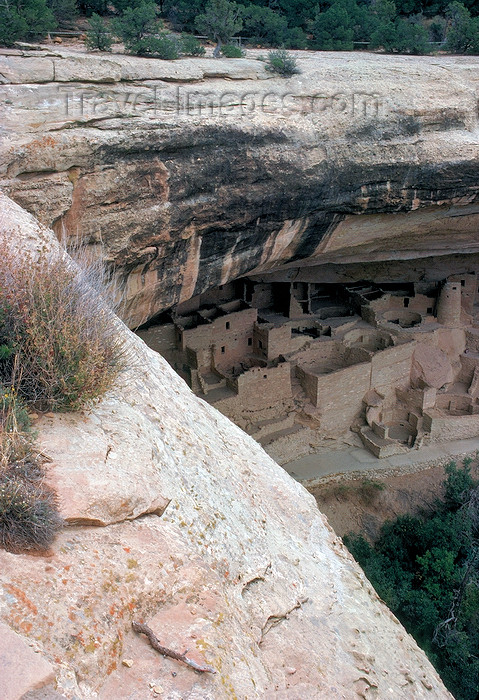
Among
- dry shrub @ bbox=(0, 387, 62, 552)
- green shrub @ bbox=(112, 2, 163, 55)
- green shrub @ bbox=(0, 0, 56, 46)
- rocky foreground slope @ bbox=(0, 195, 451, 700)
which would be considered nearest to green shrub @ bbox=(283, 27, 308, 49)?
green shrub @ bbox=(112, 2, 163, 55)

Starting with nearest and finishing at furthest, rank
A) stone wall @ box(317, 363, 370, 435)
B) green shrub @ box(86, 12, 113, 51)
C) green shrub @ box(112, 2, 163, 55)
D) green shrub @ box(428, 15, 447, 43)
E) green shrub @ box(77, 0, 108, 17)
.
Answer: green shrub @ box(86, 12, 113, 51)
green shrub @ box(112, 2, 163, 55)
green shrub @ box(77, 0, 108, 17)
stone wall @ box(317, 363, 370, 435)
green shrub @ box(428, 15, 447, 43)

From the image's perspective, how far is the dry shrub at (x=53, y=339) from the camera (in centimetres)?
308

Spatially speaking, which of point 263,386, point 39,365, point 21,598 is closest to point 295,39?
point 263,386

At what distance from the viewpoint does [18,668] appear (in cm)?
187

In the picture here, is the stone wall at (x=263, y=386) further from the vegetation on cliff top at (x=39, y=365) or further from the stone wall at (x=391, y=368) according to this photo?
the vegetation on cliff top at (x=39, y=365)

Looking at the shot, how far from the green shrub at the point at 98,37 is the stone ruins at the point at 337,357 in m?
4.80

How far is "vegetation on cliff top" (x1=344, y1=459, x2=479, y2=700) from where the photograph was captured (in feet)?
32.1

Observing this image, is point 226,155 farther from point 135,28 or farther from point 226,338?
point 226,338

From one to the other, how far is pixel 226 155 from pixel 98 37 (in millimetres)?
2287

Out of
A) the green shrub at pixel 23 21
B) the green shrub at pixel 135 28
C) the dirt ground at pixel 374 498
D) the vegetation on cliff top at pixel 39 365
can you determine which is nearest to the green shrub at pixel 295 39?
the green shrub at pixel 135 28

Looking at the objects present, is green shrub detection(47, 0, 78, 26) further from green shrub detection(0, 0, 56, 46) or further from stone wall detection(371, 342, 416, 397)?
stone wall detection(371, 342, 416, 397)

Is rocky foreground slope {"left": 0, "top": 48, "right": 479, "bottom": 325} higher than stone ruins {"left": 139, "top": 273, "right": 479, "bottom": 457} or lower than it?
higher

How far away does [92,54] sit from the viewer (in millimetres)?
7449

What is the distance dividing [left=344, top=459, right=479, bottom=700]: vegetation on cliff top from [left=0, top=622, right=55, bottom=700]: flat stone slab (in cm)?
941
